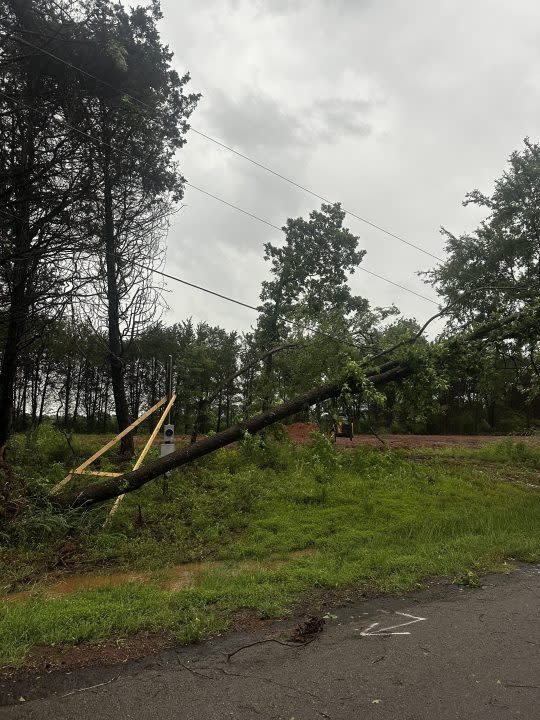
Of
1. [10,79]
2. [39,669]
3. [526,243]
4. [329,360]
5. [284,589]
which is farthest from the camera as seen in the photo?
[526,243]

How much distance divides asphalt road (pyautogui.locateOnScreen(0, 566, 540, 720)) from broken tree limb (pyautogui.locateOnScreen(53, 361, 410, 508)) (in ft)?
15.2

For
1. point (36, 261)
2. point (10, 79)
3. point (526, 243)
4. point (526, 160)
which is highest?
point (526, 160)

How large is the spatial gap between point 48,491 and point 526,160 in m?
16.9

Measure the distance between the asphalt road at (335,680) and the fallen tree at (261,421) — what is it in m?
4.65

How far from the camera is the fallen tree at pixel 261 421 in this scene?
9.35 meters

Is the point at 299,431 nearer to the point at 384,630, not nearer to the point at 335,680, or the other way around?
the point at 384,630

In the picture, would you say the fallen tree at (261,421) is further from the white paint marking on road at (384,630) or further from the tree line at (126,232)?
the white paint marking on road at (384,630)

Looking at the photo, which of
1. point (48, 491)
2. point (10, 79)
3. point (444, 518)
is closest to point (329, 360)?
point (444, 518)

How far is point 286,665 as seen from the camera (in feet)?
13.3

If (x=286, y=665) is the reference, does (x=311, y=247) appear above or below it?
above

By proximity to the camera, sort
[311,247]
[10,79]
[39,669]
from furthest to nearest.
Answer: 1. [311,247]
2. [10,79]
3. [39,669]

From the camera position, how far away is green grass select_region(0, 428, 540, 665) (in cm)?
527

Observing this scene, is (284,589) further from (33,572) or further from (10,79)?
(10,79)

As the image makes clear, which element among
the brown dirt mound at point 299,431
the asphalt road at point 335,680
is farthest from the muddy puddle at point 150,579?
the brown dirt mound at point 299,431
